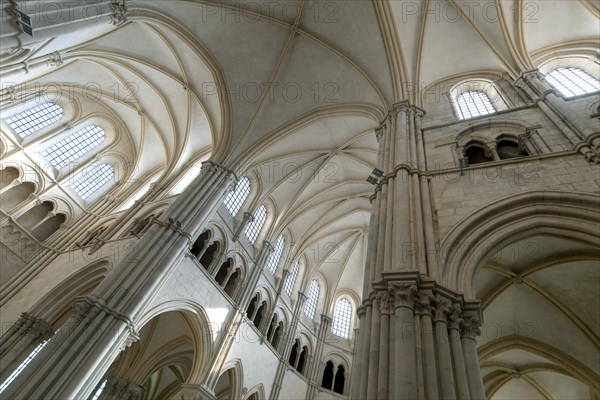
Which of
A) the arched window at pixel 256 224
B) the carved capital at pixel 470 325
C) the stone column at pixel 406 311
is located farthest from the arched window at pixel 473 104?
the arched window at pixel 256 224

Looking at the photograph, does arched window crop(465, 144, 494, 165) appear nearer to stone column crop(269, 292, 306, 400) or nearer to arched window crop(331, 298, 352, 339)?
stone column crop(269, 292, 306, 400)

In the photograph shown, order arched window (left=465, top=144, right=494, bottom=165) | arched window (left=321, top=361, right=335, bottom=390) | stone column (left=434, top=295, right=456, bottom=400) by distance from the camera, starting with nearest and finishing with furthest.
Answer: stone column (left=434, top=295, right=456, bottom=400)
arched window (left=465, top=144, right=494, bottom=165)
arched window (left=321, top=361, right=335, bottom=390)

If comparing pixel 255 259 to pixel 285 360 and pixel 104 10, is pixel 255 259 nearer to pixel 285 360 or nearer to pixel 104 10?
pixel 285 360

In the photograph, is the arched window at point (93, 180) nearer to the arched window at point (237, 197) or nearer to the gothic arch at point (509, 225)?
→ the arched window at point (237, 197)

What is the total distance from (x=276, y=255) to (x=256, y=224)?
226 centimetres

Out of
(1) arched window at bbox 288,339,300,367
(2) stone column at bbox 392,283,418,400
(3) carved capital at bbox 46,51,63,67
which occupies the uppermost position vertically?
(3) carved capital at bbox 46,51,63,67

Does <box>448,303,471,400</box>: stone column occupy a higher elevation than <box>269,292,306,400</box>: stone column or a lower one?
lower

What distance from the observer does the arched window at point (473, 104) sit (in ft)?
39.1

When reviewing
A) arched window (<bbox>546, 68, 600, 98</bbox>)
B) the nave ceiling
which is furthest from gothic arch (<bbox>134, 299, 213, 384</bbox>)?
arched window (<bbox>546, 68, 600, 98</bbox>)

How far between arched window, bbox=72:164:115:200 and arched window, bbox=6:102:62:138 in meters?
2.95

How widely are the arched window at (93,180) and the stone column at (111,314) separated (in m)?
8.29

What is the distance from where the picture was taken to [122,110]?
19594mm

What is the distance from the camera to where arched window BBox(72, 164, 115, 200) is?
18.1m

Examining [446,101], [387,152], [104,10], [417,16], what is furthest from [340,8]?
[104,10]
